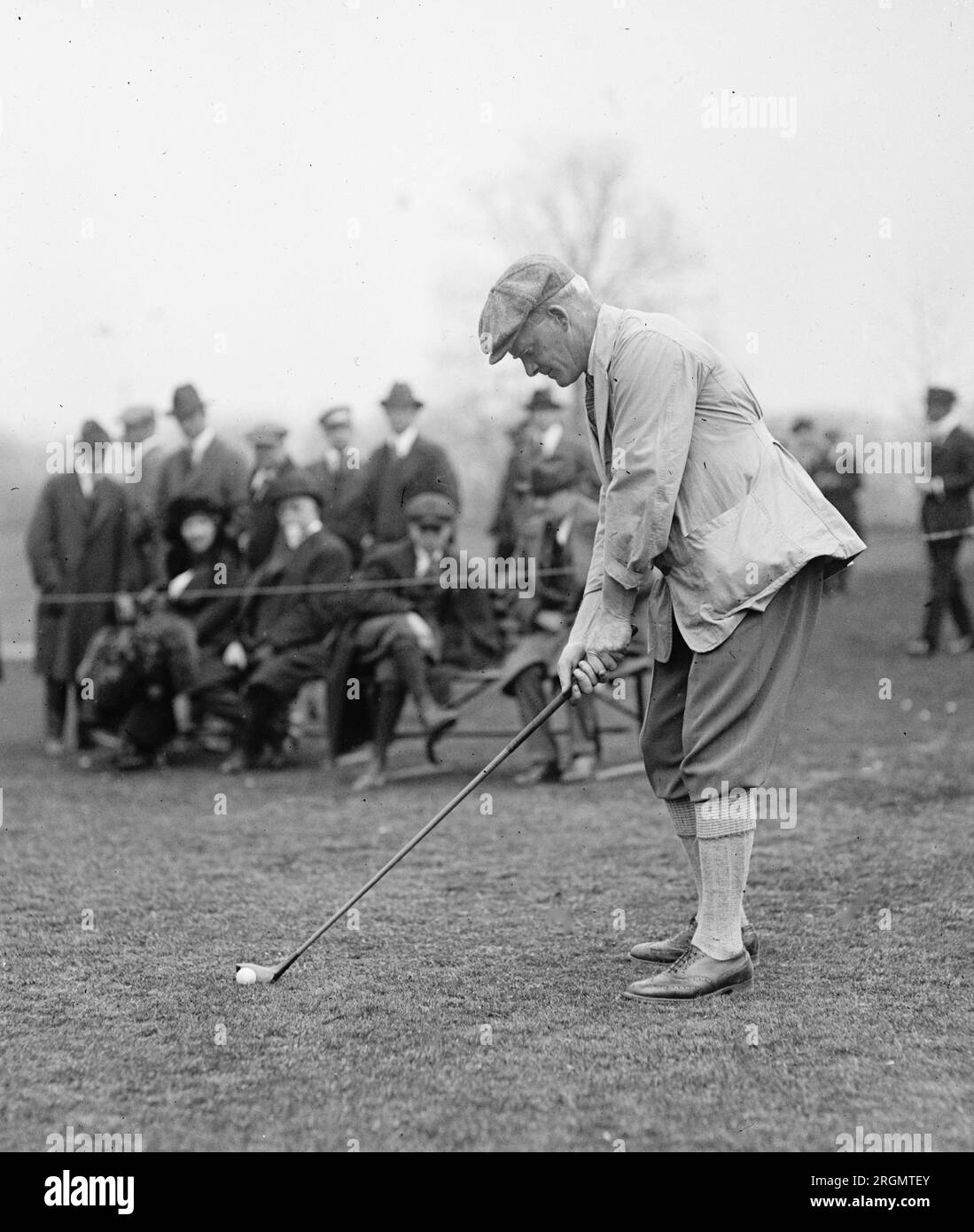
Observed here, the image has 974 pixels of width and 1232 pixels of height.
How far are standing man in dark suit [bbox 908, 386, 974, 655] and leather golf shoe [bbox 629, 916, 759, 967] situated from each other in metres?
8.34

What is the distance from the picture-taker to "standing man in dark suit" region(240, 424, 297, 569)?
10227 millimetres

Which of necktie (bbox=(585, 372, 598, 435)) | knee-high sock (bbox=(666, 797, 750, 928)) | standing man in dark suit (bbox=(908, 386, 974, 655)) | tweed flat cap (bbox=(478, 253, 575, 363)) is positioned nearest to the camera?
tweed flat cap (bbox=(478, 253, 575, 363))

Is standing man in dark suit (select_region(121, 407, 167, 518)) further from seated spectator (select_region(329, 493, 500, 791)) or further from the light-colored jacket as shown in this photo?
the light-colored jacket

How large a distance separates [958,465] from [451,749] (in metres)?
5.28

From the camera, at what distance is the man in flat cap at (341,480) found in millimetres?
10125

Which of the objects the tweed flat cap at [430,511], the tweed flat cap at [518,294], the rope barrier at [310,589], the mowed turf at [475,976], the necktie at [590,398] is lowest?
the mowed turf at [475,976]

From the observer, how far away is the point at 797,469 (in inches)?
175

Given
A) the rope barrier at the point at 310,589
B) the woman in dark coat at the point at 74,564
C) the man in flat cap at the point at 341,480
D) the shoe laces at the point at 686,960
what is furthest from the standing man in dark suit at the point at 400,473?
the shoe laces at the point at 686,960

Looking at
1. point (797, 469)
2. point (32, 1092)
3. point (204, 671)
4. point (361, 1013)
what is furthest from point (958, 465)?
point (32, 1092)

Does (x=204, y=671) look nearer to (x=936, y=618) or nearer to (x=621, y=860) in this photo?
(x=621, y=860)

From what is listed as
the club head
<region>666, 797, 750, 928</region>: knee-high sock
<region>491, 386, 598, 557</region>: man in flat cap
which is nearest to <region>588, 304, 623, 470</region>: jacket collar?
<region>666, 797, 750, 928</region>: knee-high sock

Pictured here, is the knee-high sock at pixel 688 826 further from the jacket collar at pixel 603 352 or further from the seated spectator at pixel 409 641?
the seated spectator at pixel 409 641

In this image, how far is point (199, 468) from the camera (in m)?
10.9

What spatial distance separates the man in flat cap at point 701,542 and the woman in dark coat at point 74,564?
658cm
